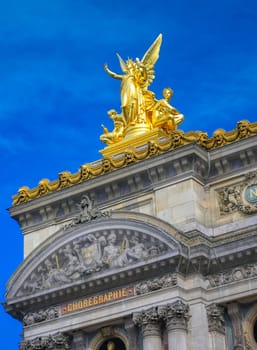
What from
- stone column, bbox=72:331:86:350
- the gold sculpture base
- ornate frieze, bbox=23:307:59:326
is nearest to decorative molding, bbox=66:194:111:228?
the gold sculpture base

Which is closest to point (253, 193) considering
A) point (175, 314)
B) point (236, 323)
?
point (236, 323)

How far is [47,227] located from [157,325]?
6645 millimetres

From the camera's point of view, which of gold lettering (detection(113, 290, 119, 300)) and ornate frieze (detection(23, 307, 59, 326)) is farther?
ornate frieze (detection(23, 307, 59, 326))

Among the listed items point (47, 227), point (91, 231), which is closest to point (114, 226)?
point (91, 231)

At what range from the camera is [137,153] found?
35.9m

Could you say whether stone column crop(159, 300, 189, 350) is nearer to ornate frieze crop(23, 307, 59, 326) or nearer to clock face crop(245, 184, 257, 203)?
clock face crop(245, 184, 257, 203)

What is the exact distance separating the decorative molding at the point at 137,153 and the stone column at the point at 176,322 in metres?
5.61

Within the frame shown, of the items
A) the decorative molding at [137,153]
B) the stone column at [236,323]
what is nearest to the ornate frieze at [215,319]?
the stone column at [236,323]

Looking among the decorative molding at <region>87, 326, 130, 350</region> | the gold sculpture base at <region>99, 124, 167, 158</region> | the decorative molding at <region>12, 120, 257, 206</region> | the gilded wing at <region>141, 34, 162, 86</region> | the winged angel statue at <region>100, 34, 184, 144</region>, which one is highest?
the gilded wing at <region>141, 34, 162, 86</region>

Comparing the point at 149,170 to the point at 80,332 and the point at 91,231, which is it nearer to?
the point at 91,231

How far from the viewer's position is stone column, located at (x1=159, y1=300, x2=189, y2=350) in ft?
105

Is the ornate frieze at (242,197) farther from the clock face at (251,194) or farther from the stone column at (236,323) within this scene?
the stone column at (236,323)

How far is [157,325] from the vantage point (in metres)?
32.9

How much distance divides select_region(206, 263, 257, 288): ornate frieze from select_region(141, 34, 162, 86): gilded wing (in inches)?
392
